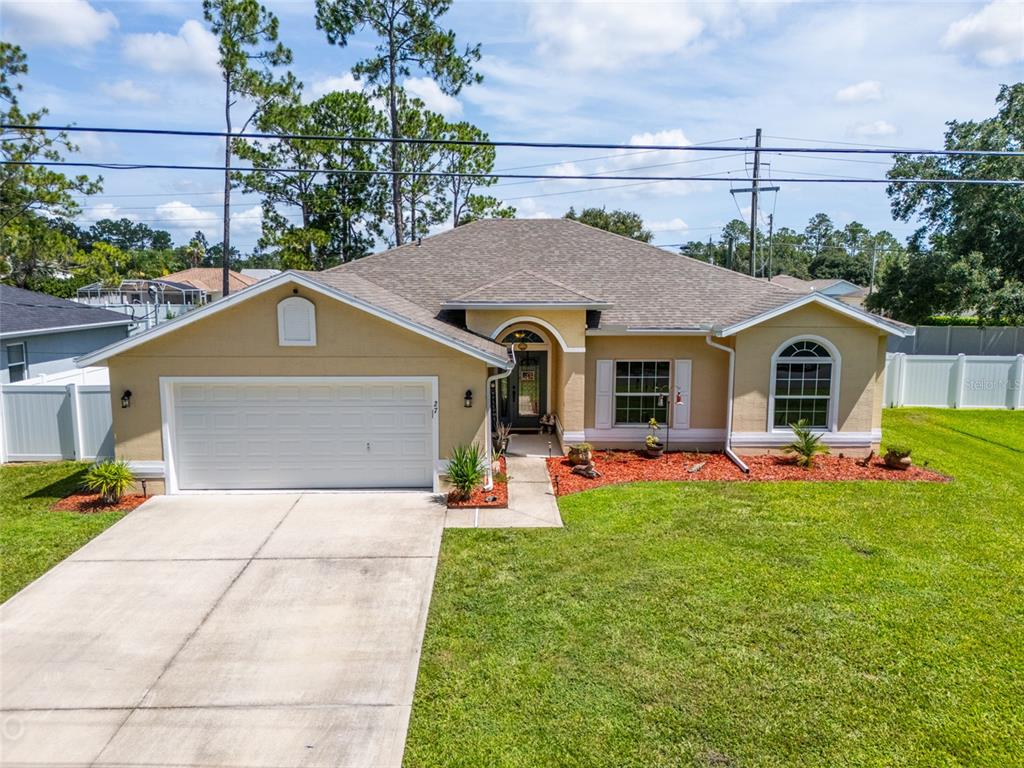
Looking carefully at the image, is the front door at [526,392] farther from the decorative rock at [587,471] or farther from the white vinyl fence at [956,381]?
the white vinyl fence at [956,381]

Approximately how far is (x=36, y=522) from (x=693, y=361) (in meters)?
13.1

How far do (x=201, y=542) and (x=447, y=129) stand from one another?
25306 mm

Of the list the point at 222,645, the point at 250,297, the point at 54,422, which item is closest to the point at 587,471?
the point at 250,297

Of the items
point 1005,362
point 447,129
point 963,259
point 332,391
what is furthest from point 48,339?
point 963,259

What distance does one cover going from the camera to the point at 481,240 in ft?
61.6

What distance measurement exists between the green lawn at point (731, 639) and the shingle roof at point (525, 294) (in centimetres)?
463

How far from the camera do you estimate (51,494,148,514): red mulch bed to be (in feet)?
35.9

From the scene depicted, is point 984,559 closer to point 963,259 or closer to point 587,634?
point 587,634

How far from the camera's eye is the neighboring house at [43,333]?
17.2 m

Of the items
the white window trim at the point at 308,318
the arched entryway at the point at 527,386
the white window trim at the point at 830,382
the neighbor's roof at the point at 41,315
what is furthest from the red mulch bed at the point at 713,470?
the neighbor's roof at the point at 41,315

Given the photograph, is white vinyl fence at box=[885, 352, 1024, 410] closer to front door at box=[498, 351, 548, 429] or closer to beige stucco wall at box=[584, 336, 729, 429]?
beige stucco wall at box=[584, 336, 729, 429]

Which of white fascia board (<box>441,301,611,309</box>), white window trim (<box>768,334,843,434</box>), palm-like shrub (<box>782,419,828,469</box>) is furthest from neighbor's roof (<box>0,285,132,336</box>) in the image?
palm-like shrub (<box>782,419,828,469</box>)

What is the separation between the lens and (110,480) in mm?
11078

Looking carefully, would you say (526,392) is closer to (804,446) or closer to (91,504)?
(804,446)
